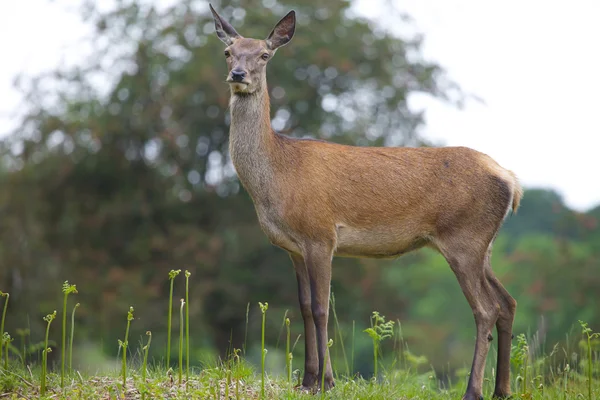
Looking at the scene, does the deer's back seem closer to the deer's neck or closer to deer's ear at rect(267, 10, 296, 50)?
the deer's neck

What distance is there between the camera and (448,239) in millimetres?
6684

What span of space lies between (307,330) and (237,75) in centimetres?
208

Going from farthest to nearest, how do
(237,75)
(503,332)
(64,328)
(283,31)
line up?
1. (283,31)
2. (503,332)
3. (237,75)
4. (64,328)

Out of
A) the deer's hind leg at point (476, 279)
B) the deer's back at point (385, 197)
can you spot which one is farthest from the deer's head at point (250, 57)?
the deer's hind leg at point (476, 279)

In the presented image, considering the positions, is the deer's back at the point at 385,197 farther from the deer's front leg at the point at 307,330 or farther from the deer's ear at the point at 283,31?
the deer's ear at the point at 283,31

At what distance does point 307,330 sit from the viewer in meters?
6.61

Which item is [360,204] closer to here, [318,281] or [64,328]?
[318,281]

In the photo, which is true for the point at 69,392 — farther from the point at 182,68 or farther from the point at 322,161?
the point at 182,68

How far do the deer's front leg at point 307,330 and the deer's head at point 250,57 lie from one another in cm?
144

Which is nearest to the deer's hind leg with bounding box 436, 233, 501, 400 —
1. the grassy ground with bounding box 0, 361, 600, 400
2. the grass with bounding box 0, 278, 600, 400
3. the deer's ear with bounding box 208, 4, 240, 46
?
the grass with bounding box 0, 278, 600, 400

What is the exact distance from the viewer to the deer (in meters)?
6.49

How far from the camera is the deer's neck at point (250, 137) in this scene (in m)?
6.77

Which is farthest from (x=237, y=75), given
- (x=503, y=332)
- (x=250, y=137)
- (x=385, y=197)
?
(x=503, y=332)

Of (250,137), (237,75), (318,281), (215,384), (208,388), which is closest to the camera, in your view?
(208,388)
